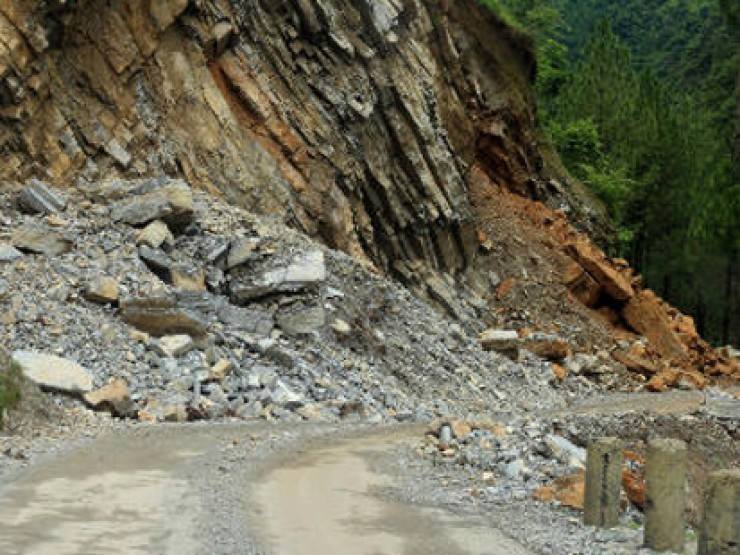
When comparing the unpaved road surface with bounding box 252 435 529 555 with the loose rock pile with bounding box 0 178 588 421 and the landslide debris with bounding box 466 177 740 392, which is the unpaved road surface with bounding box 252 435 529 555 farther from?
the landslide debris with bounding box 466 177 740 392

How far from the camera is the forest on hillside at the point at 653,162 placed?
150ft

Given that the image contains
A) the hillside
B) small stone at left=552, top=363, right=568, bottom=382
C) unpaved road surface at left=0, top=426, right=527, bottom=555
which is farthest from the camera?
small stone at left=552, top=363, right=568, bottom=382

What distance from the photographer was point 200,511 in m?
10.8

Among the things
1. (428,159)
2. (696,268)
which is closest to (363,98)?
(428,159)

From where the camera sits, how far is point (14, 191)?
25.1 metres

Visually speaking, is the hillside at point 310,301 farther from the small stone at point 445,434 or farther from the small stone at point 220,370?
the small stone at point 220,370

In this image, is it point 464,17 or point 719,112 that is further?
point 719,112

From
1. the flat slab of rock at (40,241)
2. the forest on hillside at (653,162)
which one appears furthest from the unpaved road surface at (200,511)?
the forest on hillside at (653,162)

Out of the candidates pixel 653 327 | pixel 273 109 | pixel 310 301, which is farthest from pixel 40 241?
pixel 653 327

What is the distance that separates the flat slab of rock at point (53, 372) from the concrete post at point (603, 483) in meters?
10.2

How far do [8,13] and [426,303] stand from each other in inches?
645

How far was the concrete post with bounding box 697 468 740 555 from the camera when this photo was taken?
894 centimetres

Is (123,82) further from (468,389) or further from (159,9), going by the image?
(468,389)

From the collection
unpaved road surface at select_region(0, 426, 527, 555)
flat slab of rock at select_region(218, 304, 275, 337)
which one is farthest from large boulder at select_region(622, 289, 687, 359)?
unpaved road surface at select_region(0, 426, 527, 555)
